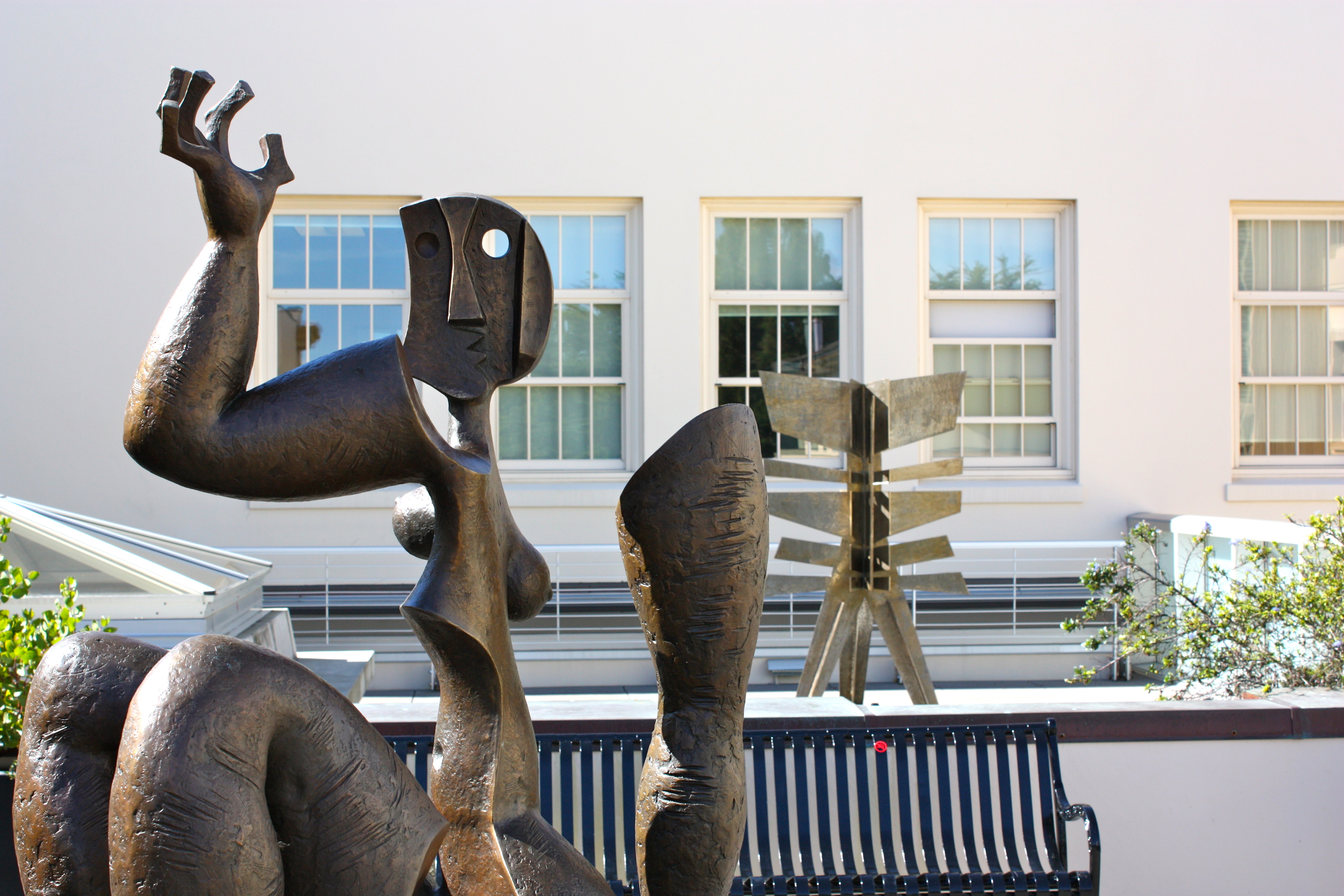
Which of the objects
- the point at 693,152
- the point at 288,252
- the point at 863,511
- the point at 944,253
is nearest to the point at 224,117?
the point at 863,511

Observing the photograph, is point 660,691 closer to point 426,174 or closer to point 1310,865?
point 1310,865

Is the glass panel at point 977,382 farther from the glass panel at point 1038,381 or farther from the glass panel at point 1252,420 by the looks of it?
the glass panel at point 1252,420

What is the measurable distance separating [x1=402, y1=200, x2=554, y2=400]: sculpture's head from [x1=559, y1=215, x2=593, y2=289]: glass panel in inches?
240

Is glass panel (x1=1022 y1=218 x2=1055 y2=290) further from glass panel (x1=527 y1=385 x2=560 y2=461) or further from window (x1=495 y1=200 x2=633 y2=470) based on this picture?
glass panel (x1=527 y1=385 x2=560 y2=461)

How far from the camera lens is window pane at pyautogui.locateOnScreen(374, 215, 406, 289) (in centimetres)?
753

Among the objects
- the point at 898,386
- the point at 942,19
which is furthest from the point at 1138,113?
the point at 898,386

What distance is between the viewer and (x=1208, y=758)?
125 inches

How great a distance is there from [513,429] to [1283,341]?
581 centimetres

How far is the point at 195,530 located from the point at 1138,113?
7161 millimetres

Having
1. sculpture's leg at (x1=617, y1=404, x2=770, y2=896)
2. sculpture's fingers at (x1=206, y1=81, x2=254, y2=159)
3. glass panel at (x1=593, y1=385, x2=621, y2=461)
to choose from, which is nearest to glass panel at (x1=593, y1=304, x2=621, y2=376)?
glass panel at (x1=593, y1=385, x2=621, y2=461)

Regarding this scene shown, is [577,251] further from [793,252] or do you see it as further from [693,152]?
[793,252]

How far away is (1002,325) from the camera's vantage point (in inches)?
309

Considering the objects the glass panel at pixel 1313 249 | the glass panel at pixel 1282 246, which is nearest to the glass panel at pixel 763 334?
the glass panel at pixel 1282 246

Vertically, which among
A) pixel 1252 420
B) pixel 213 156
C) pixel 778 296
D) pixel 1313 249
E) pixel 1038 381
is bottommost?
pixel 1252 420
